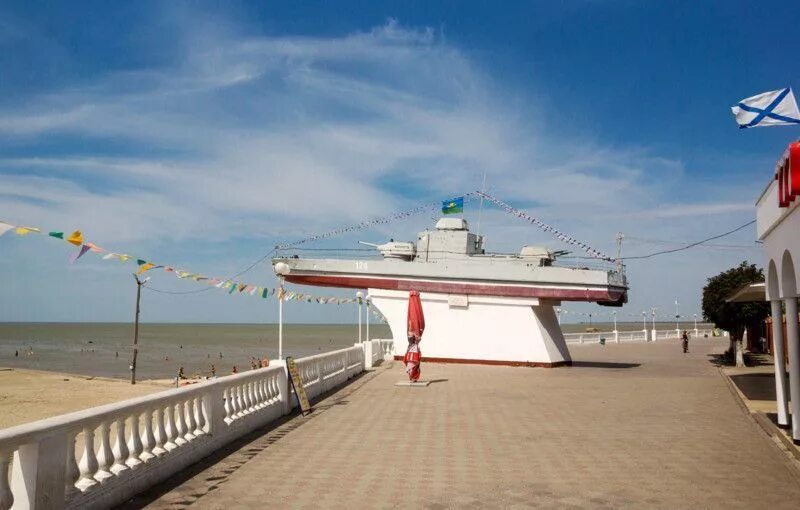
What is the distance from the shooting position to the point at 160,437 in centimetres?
789

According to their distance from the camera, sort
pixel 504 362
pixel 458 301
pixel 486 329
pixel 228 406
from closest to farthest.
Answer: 1. pixel 228 406
2. pixel 504 362
3. pixel 486 329
4. pixel 458 301

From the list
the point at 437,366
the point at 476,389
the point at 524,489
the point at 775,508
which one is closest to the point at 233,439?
the point at 524,489

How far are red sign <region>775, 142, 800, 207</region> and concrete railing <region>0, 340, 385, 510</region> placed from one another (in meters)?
7.80

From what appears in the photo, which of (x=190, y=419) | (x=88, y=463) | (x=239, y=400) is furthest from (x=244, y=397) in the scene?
(x=88, y=463)

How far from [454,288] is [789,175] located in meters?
20.1

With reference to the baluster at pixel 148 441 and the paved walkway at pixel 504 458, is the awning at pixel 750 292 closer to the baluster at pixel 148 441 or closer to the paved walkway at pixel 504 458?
the paved walkway at pixel 504 458

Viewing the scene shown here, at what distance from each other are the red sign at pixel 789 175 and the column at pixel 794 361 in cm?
231

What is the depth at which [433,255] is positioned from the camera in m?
29.2

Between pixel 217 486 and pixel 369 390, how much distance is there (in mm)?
10646

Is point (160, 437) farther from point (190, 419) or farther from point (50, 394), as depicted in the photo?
point (50, 394)

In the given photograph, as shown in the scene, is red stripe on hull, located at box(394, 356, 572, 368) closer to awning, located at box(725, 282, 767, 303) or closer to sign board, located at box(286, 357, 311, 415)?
awning, located at box(725, 282, 767, 303)

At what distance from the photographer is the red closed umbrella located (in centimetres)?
1891

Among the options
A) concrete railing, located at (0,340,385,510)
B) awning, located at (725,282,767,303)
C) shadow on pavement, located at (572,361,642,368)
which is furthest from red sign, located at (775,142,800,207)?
shadow on pavement, located at (572,361,642,368)

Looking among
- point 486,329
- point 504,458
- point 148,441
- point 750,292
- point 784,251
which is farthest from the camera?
point 486,329
